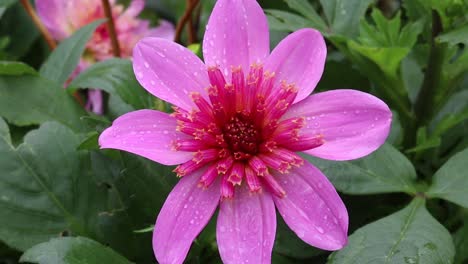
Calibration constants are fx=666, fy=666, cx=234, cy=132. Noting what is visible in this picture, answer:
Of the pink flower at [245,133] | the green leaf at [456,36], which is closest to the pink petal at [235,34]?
the pink flower at [245,133]

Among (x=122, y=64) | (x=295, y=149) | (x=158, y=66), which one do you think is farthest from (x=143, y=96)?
(x=295, y=149)

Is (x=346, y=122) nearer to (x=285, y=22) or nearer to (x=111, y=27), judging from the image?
(x=285, y=22)

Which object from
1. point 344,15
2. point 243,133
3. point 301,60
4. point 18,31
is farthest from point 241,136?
point 18,31

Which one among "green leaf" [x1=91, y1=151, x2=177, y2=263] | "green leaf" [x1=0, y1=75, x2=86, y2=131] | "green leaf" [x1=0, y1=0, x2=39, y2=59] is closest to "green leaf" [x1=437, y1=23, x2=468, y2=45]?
"green leaf" [x1=91, y1=151, x2=177, y2=263]

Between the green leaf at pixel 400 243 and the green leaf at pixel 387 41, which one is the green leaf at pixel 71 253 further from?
the green leaf at pixel 387 41

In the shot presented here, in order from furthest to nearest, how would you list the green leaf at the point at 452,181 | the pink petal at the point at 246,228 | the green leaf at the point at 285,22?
the green leaf at the point at 285,22 → the green leaf at the point at 452,181 → the pink petal at the point at 246,228

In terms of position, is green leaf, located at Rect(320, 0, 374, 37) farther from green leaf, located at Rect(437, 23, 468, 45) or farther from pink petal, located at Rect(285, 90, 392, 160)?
pink petal, located at Rect(285, 90, 392, 160)
